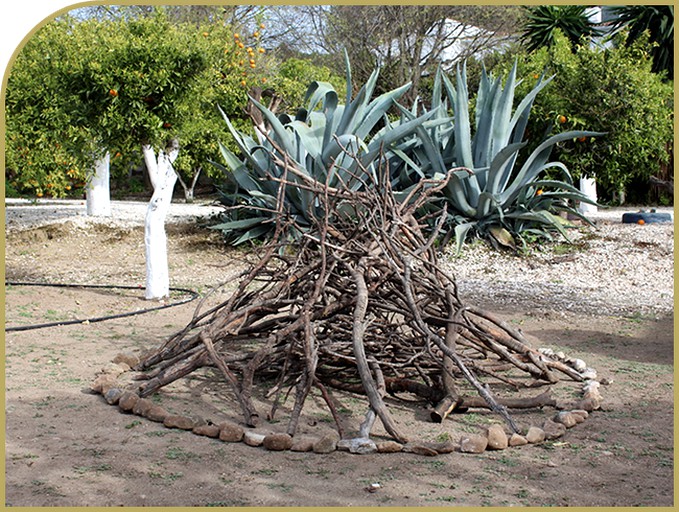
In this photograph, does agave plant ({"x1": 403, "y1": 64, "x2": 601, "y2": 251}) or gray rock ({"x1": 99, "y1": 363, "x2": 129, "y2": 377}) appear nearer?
gray rock ({"x1": 99, "y1": 363, "x2": 129, "y2": 377})

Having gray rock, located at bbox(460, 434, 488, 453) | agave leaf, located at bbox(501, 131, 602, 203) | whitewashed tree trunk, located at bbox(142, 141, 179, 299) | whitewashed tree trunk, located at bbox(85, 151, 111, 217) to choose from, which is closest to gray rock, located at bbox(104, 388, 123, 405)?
gray rock, located at bbox(460, 434, 488, 453)

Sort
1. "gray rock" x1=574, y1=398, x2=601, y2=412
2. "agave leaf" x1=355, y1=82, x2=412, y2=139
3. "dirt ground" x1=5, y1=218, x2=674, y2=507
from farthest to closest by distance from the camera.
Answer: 1. "agave leaf" x1=355, y1=82, x2=412, y2=139
2. "gray rock" x1=574, y1=398, x2=601, y2=412
3. "dirt ground" x1=5, y1=218, x2=674, y2=507

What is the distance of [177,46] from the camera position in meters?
6.99

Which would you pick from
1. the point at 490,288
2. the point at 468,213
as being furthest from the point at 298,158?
the point at 490,288

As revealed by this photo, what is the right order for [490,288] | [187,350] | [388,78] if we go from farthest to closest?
[388,78] < [490,288] < [187,350]

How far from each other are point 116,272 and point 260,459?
6259mm

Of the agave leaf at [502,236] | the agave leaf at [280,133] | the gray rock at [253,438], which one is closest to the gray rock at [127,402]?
the gray rock at [253,438]

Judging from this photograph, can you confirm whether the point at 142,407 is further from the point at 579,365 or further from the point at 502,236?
the point at 502,236

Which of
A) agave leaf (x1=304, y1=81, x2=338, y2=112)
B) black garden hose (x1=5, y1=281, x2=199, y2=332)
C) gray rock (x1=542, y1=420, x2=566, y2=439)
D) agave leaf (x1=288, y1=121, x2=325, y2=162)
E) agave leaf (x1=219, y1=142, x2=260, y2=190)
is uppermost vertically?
agave leaf (x1=304, y1=81, x2=338, y2=112)

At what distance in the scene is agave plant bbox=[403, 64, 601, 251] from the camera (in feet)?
33.1

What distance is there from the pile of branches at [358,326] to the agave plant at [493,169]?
5.25 m

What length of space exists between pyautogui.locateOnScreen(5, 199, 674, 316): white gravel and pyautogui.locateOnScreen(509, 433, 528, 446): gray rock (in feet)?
12.1

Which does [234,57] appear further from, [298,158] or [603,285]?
[603,285]

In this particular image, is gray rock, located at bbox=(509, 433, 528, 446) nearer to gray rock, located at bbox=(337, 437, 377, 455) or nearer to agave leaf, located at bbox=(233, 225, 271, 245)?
gray rock, located at bbox=(337, 437, 377, 455)
